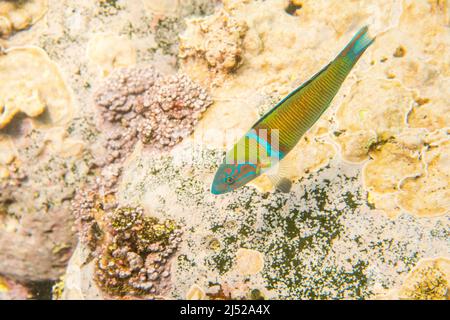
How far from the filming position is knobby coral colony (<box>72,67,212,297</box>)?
3637mm

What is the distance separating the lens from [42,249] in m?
4.91

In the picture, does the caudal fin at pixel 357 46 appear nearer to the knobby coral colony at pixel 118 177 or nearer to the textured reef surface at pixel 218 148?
the textured reef surface at pixel 218 148

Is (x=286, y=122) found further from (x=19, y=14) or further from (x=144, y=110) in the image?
(x=19, y=14)

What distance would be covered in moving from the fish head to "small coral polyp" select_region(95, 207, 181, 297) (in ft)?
4.02

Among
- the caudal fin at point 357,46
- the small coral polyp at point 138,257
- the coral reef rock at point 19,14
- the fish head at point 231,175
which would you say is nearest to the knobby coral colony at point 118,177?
the small coral polyp at point 138,257

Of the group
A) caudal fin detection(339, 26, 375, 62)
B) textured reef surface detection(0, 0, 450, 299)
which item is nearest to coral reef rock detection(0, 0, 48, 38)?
textured reef surface detection(0, 0, 450, 299)

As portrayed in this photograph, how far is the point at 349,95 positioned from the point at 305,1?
1355 mm

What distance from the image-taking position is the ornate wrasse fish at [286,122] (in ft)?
7.87

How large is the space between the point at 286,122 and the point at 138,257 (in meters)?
2.25

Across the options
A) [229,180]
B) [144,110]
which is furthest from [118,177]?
[229,180]

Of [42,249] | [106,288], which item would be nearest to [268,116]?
[106,288]

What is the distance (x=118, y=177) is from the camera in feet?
14.0

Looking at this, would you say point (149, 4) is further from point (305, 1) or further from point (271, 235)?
point (271, 235)

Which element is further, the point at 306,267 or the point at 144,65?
the point at 144,65
